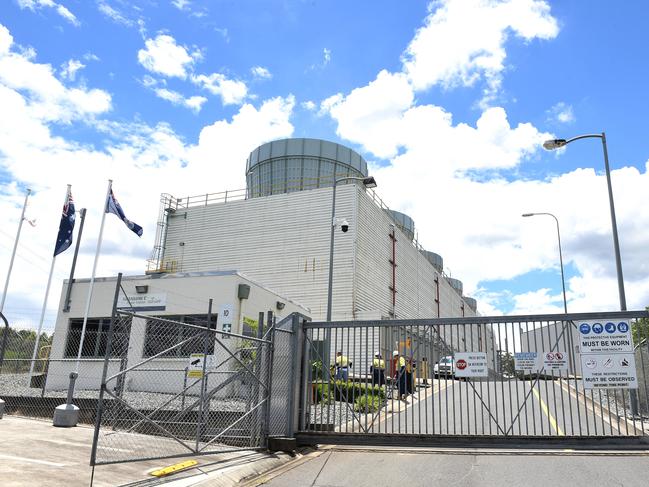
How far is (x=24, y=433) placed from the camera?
10.1 metres

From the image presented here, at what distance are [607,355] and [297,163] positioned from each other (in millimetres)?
37222

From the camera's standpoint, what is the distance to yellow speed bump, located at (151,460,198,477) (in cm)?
699

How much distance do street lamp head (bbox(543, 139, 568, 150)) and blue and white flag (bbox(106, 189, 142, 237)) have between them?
711 inches

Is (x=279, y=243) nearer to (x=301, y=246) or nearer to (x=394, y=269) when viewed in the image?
(x=301, y=246)

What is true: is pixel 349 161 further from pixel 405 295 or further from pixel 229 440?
pixel 229 440

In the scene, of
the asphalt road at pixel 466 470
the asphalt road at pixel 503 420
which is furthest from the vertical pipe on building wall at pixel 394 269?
the asphalt road at pixel 466 470

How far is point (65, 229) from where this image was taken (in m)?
24.6

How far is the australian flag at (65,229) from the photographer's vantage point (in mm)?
24594

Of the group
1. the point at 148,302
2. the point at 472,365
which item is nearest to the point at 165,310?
the point at 148,302

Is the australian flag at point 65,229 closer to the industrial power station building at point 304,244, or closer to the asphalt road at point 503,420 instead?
the industrial power station building at point 304,244

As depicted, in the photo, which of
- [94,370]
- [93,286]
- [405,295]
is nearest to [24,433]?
[94,370]

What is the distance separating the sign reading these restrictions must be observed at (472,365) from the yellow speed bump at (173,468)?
15.7 ft

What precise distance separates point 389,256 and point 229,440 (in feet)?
98.6

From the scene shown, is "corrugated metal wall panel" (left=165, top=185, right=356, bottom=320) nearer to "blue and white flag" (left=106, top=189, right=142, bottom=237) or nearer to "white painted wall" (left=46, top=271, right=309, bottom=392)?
"white painted wall" (left=46, top=271, right=309, bottom=392)
